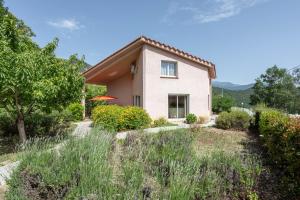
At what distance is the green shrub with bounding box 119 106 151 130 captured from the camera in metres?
15.1

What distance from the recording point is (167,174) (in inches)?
203

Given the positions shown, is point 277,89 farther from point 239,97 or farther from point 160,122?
point 160,122

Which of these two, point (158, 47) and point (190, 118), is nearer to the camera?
point (158, 47)

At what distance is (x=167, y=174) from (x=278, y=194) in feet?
8.24

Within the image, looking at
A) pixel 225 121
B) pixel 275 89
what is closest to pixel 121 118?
pixel 225 121

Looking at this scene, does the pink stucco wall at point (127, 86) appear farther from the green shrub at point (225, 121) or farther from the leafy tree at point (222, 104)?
the leafy tree at point (222, 104)

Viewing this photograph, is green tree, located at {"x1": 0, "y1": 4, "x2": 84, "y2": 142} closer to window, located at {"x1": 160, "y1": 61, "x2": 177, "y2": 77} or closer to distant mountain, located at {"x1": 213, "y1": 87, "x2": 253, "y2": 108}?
window, located at {"x1": 160, "y1": 61, "x2": 177, "y2": 77}

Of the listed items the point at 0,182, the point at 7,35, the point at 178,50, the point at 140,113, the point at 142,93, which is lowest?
the point at 0,182

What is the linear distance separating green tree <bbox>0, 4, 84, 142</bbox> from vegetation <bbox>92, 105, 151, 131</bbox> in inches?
155

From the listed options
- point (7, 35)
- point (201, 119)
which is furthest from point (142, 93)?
point (7, 35)

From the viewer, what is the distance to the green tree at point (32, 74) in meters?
8.62

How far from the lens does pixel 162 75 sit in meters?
18.2

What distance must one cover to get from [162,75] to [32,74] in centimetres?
1103

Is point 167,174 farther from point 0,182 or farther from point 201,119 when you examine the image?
point 201,119
